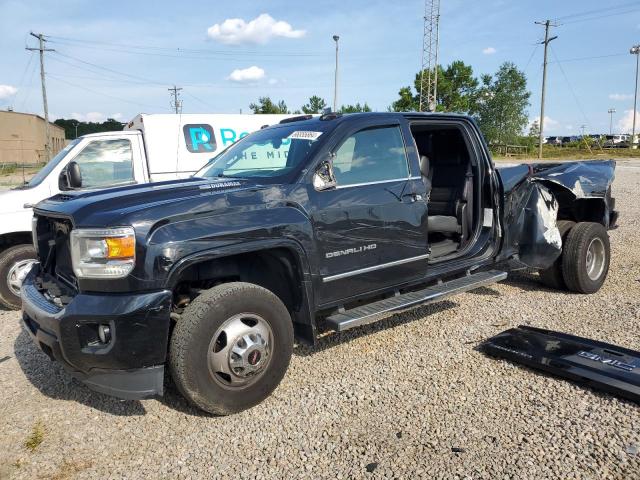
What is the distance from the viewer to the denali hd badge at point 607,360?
354 cm

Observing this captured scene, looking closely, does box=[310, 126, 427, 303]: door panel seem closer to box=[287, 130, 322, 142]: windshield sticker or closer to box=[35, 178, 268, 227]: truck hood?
box=[287, 130, 322, 142]: windshield sticker

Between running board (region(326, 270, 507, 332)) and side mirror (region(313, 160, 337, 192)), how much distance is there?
Result: 0.93 m

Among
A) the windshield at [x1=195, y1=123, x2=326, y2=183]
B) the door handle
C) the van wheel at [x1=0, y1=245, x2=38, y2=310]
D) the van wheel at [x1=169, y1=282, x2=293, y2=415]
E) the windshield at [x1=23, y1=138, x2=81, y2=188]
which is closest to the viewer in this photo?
the van wheel at [x1=169, y1=282, x2=293, y2=415]

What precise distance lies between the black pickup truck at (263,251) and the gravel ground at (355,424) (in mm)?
337

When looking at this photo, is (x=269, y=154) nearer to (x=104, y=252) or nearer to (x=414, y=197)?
(x=414, y=197)

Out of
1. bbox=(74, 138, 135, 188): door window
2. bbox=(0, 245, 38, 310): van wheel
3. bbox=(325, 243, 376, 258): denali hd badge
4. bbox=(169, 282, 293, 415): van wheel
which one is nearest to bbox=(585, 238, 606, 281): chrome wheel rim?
bbox=(325, 243, 376, 258): denali hd badge

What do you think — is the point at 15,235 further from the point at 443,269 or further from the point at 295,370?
the point at 443,269

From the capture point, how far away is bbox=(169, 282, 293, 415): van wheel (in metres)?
2.97

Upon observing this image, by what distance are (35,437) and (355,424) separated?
1927 mm

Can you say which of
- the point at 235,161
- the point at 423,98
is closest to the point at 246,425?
the point at 235,161

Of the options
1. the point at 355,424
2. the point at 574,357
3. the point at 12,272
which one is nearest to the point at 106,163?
the point at 12,272

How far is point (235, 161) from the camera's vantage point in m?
4.48

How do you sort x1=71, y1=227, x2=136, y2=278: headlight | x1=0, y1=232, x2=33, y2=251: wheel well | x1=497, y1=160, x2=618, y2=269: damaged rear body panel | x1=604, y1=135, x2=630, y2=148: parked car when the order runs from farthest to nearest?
x1=604, y1=135, x2=630, y2=148: parked car, x1=0, y1=232, x2=33, y2=251: wheel well, x1=497, y1=160, x2=618, y2=269: damaged rear body panel, x1=71, y1=227, x2=136, y2=278: headlight

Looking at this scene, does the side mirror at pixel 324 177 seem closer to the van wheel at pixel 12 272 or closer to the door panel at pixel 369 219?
the door panel at pixel 369 219
